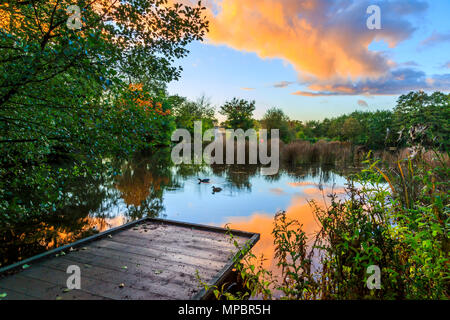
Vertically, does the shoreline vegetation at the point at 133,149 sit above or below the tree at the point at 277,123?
below

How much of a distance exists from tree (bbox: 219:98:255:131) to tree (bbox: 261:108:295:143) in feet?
7.83

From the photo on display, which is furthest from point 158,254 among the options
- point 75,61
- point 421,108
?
point 421,108

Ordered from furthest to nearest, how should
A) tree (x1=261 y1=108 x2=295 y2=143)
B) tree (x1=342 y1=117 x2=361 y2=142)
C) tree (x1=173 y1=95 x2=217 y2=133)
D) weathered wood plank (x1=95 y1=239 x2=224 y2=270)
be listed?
1. tree (x1=173 y1=95 x2=217 y2=133)
2. tree (x1=261 y1=108 x2=295 y2=143)
3. tree (x1=342 y1=117 x2=361 y2=142)
4. weathered wood plank (x1=95 y1=239 x2=224 y2=270)

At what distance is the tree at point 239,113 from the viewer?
28994 millimetres

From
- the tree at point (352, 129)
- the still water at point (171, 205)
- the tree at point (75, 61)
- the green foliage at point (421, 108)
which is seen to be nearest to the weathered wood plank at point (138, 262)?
the still water at point (171, 205)

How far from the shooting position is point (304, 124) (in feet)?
130

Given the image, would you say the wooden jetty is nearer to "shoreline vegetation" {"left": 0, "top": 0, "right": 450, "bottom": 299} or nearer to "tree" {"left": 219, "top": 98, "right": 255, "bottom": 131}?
"shoreline vegetation" {"left": 0, "top": 0, "right": 450, "bottom": 299}

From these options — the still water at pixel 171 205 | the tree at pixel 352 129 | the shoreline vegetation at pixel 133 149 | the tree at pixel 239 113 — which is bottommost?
the still water at pixel 171 205

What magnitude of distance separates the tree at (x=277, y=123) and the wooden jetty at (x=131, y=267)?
23427 millimetres

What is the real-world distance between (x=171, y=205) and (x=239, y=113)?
2384 cm

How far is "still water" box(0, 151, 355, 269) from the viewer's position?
441 centimetres

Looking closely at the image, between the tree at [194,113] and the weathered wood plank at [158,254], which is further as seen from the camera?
the tree at [194,113]

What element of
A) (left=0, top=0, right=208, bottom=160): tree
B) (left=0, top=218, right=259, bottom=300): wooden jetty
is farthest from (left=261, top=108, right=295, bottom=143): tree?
(left=0, top=218, right=259, bottom=300): wooden jetty

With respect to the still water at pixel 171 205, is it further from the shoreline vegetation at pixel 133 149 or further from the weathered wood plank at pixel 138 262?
the weathered wood plank at pixel 138 262
